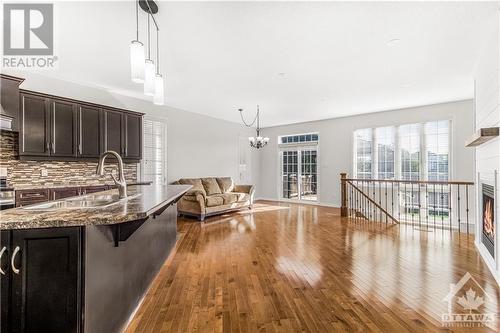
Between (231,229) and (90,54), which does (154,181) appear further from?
(90,54)

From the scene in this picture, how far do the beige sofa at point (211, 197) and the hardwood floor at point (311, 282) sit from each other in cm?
122

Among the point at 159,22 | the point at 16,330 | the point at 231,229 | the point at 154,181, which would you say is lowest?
the point at 231,229

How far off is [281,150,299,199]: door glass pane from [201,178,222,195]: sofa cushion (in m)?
3.02

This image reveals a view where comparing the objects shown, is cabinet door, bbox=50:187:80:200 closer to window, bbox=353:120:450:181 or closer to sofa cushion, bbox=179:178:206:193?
sofa cushion, bbox=179:178:206:193

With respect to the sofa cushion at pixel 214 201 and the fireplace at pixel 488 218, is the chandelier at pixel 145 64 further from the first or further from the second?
the fireplace at pixel 488 218

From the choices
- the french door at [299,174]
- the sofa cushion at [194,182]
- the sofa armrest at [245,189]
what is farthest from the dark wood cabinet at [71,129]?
the french door at [299,174]

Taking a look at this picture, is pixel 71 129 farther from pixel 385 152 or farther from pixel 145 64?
pixel 385 152

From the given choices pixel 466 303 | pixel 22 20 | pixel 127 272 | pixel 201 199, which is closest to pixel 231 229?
pixel 201 199

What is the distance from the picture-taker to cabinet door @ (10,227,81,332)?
1312 millimetres

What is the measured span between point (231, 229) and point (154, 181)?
2.46 m

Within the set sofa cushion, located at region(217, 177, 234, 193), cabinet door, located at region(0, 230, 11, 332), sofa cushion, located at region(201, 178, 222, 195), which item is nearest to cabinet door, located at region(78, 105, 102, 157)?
sofa cushion, located at region(201, 178, 222, 195)

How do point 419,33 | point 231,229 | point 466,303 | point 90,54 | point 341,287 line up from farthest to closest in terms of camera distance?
point 231,229, point 90,54, point 419,33, point 341,287, point 466,303

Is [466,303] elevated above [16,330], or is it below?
below

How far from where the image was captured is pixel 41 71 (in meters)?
3.97
